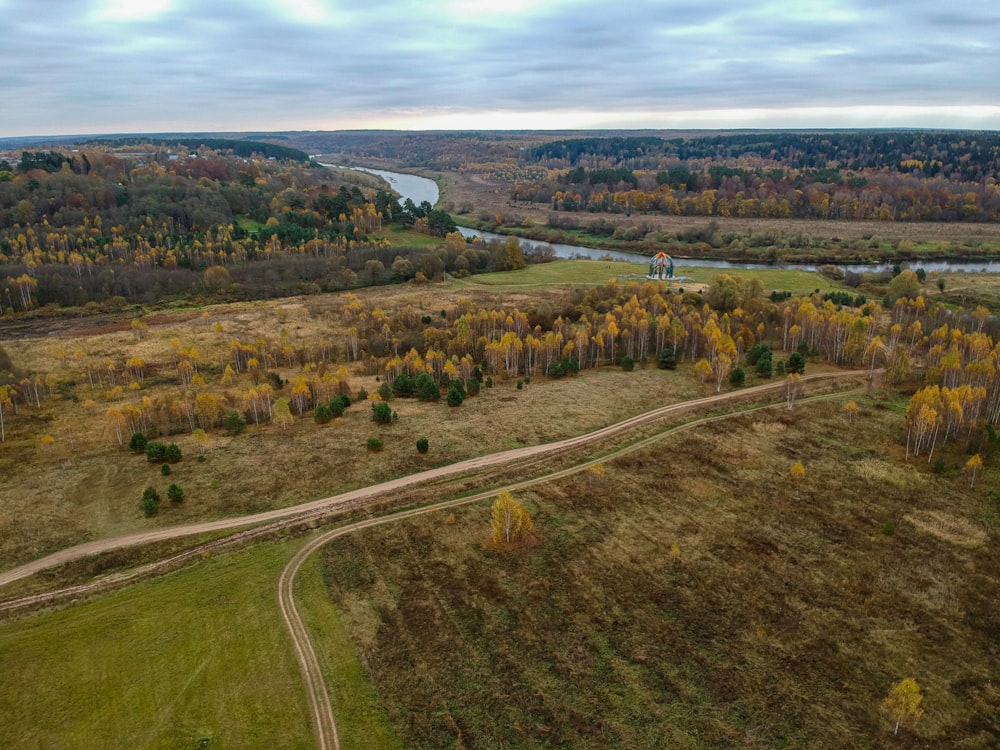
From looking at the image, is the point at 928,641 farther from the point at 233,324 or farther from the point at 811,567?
the point at 233,324

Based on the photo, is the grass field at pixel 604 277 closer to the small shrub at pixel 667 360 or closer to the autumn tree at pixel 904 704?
the small shrub at pixel 667 360

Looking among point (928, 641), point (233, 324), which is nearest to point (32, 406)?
point (233, 324)

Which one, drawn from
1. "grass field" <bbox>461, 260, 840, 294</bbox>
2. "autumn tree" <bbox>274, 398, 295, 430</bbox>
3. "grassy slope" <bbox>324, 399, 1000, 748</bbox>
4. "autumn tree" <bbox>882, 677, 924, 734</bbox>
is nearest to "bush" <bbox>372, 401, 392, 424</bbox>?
"autumn tree" <bbox>274, 398, 295, 430</bbox>

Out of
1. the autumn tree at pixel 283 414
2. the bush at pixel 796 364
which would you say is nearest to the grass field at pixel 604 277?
the bush at pixel 796 364

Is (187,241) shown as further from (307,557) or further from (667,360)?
(307,557)

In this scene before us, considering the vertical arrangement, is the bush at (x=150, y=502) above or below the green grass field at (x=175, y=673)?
above

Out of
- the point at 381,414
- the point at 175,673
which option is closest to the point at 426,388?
the point at 381,414
